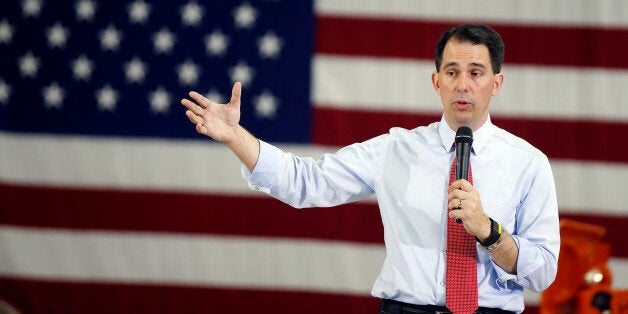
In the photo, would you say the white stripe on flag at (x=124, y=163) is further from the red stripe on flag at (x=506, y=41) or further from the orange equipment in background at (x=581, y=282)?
the orange equipment in background at (x=581, y=282)

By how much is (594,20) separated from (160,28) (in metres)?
2.12

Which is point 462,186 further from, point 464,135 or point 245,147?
point 245,147

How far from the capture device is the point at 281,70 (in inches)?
144

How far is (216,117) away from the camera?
167 centimetres

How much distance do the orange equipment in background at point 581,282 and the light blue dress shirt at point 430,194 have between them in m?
0.97

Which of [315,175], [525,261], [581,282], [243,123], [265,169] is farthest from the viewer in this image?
[243,123]

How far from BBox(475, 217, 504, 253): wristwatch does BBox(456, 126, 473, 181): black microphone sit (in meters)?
0.12

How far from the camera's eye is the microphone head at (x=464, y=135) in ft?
5.30

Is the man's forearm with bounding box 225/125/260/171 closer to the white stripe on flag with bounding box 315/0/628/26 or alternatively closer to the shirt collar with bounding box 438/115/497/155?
the shirt collar with bounding box 438/115/497/155

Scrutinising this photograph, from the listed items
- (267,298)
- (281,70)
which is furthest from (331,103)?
(267,298)

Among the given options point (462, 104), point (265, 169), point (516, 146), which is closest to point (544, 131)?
point (516, 146)

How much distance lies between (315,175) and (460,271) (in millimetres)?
416

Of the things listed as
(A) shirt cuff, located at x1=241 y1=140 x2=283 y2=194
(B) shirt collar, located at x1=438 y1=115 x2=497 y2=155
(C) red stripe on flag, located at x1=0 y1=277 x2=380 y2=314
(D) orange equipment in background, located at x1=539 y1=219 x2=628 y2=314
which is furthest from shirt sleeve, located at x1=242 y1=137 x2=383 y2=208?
(C) red stripe on flag, located at x1=0 y1=277 x2=380 y2=314

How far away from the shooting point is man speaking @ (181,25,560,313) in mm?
1639
